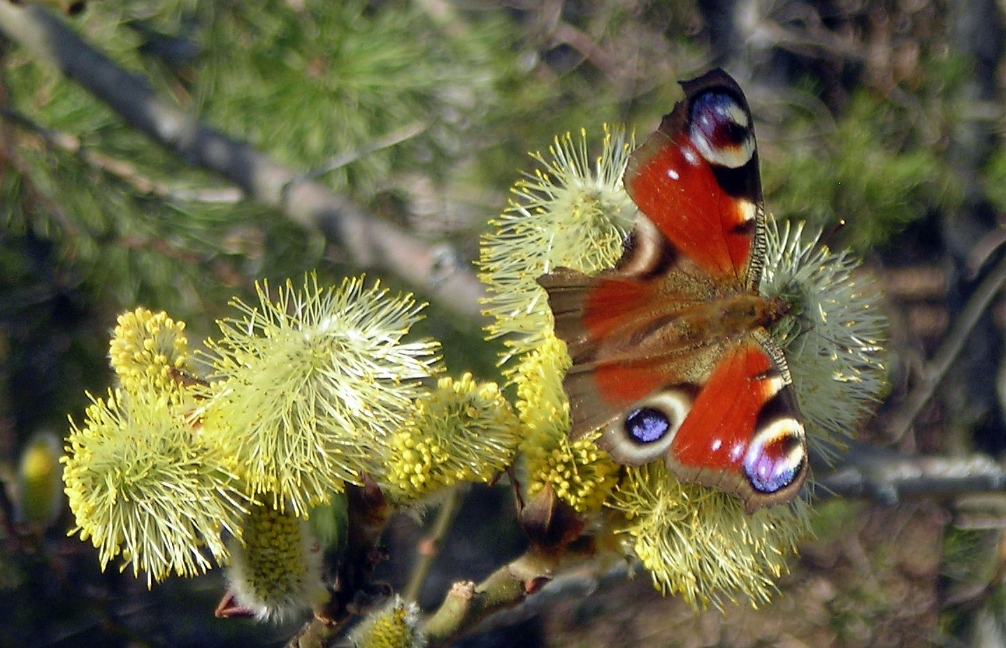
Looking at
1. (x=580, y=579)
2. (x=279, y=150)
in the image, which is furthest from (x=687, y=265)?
(x=279, y=150)

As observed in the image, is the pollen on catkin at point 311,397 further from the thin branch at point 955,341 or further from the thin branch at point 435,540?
the thin branch at point 955,341

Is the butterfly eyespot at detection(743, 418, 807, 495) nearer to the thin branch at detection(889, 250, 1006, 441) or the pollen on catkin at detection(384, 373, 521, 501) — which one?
the pollen on catkin at detection(384, 373, 521, 501)

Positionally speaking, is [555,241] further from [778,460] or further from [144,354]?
[144,354]

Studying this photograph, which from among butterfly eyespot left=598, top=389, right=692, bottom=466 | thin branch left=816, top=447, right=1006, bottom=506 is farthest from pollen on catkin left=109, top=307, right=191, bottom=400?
thin branch left=816, top=447, right=1006, bottom=506

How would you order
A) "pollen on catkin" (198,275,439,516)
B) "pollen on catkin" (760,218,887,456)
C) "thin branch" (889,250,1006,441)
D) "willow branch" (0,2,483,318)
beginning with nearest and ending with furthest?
"pollen on catkin" (198,275,439,516) → "pollen on catkin" (760,218,887,456) → "willow branch" (0,2,483,318) → "thin branch" (889,250,1006,441)

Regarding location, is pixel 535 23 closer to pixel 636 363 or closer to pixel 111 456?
pixel 636 363

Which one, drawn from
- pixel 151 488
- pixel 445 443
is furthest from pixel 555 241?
pixel 151 488

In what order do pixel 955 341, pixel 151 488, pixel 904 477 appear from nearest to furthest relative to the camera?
1. pixel 151 488
2. pixel 904 477
3. pixel 955 341
